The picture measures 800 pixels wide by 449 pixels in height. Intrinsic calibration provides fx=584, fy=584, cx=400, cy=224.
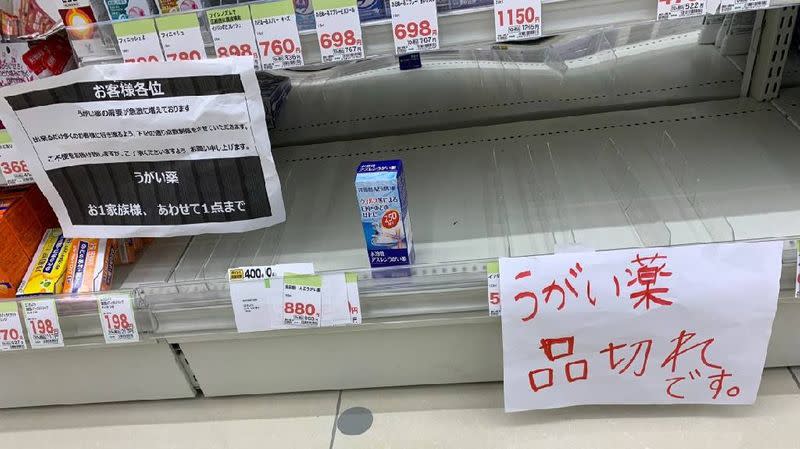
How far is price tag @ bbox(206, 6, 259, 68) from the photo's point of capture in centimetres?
80

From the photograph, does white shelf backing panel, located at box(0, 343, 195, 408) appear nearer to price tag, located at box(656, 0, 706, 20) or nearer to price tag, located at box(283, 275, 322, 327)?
price tag, located at box(283, 275, 322, 327)

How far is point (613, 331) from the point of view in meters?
0.97

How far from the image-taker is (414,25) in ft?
2.59

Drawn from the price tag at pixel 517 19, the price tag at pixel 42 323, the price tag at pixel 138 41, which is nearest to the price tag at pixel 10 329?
the price tag at pixel 42 323

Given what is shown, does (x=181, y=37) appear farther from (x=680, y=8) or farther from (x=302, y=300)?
(x=680, y=8)

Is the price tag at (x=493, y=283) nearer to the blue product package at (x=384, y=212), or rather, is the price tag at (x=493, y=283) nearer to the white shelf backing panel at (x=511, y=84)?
the blue product package at (x=384, y=212)

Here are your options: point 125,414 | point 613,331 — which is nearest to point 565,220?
point 613,331

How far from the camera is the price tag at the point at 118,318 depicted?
1.02 metres

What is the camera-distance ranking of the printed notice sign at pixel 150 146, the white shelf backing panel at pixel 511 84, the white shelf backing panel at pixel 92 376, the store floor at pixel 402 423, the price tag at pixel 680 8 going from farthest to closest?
the white shelf backing panel at pixel 511 84
the white shelf backing panel at pixel 92 376
the store floor at pixel 402 423
the printed notice sign at pixel 150 146
the price tag at pixel 680 8

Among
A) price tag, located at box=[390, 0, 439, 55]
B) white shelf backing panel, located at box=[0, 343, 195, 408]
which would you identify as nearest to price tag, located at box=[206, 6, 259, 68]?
price tag, located at box=[390, 0, 439, 55]

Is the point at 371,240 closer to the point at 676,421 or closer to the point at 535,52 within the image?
the point at 676,421

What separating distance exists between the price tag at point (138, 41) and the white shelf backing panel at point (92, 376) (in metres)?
0.54

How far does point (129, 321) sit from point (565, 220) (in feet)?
2.65

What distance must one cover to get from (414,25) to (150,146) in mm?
481
